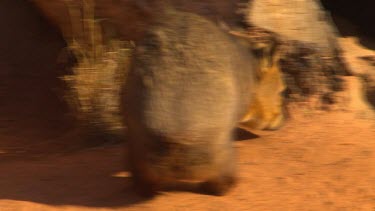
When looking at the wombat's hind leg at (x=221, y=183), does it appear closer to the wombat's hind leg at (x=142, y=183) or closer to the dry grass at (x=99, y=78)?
the wombat's hind leg at (x=142, y=183)

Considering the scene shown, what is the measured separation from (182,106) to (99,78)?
2.47 m

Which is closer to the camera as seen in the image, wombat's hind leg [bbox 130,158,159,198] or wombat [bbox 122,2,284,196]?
wombat [bbox 122,2,284,196]

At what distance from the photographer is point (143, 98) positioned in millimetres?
4797

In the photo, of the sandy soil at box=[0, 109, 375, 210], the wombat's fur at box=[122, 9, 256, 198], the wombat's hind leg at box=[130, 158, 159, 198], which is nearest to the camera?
the wombat's fur at box=[122, 9, 256, 198]

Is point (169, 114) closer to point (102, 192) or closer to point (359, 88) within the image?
point (102, 192)

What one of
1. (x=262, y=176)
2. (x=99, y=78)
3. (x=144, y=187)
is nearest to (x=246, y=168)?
(x=262, y=176)

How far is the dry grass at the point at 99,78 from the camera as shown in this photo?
22.9 ft

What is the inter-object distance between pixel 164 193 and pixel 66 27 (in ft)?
10.7

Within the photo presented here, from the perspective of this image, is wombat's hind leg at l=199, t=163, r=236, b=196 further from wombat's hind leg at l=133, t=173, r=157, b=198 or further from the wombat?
wombat's hind leg at l=133, t=173, r=157, b=198

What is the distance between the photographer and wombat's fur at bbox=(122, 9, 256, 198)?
4.65 metres

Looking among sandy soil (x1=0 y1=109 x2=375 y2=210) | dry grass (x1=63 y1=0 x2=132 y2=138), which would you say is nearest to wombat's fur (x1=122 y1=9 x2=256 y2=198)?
sandy soil (x1=0 y1=109 x2=375 y2=210)

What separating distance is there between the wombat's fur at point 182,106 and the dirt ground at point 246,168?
10.1 inches

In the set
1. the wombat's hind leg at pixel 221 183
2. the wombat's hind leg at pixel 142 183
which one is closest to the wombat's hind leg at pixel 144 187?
the wombat's hind leg at pixel 142 183

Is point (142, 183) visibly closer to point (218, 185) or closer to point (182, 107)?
point (218, 185)
